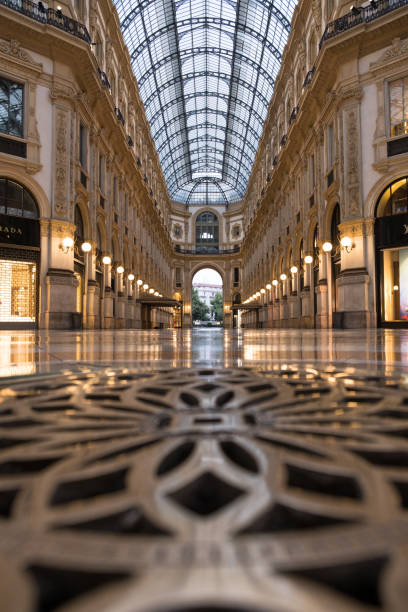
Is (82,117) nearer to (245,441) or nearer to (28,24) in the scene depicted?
(28,24)

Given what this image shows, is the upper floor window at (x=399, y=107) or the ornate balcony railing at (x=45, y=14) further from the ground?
the ornate balcony railing at (x=45, y=14)

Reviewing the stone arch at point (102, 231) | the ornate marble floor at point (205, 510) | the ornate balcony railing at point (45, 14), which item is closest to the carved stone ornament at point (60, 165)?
the ornate balcony railing at point (45, 14)

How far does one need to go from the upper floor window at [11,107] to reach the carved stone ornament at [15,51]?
0.88 metres

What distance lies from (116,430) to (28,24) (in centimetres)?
1742

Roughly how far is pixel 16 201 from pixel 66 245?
232 cm

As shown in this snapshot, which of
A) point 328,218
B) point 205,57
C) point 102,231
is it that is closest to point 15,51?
point 102,231

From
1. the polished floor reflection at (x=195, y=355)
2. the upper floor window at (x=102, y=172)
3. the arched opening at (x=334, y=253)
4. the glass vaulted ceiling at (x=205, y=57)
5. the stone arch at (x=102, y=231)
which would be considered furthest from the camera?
the glass vaulted ceiling at (x=205, y=57)

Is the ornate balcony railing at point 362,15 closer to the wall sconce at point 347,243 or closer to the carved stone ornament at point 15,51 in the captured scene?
the wall sconce at point 347,243

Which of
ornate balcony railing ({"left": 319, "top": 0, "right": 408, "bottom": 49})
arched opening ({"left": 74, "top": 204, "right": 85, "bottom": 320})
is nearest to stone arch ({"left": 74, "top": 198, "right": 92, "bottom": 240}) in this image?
arched opening ({"left": 74, "top": 204, "right": 85, "bottom": 320})

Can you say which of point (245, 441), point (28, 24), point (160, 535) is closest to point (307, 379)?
point (245, 441)

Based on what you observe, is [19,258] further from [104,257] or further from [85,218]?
[104,257]

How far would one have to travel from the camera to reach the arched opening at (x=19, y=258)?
13.7 m

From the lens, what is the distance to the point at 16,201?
1397 centimetres

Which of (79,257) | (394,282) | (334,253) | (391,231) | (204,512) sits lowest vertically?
(204,512)
